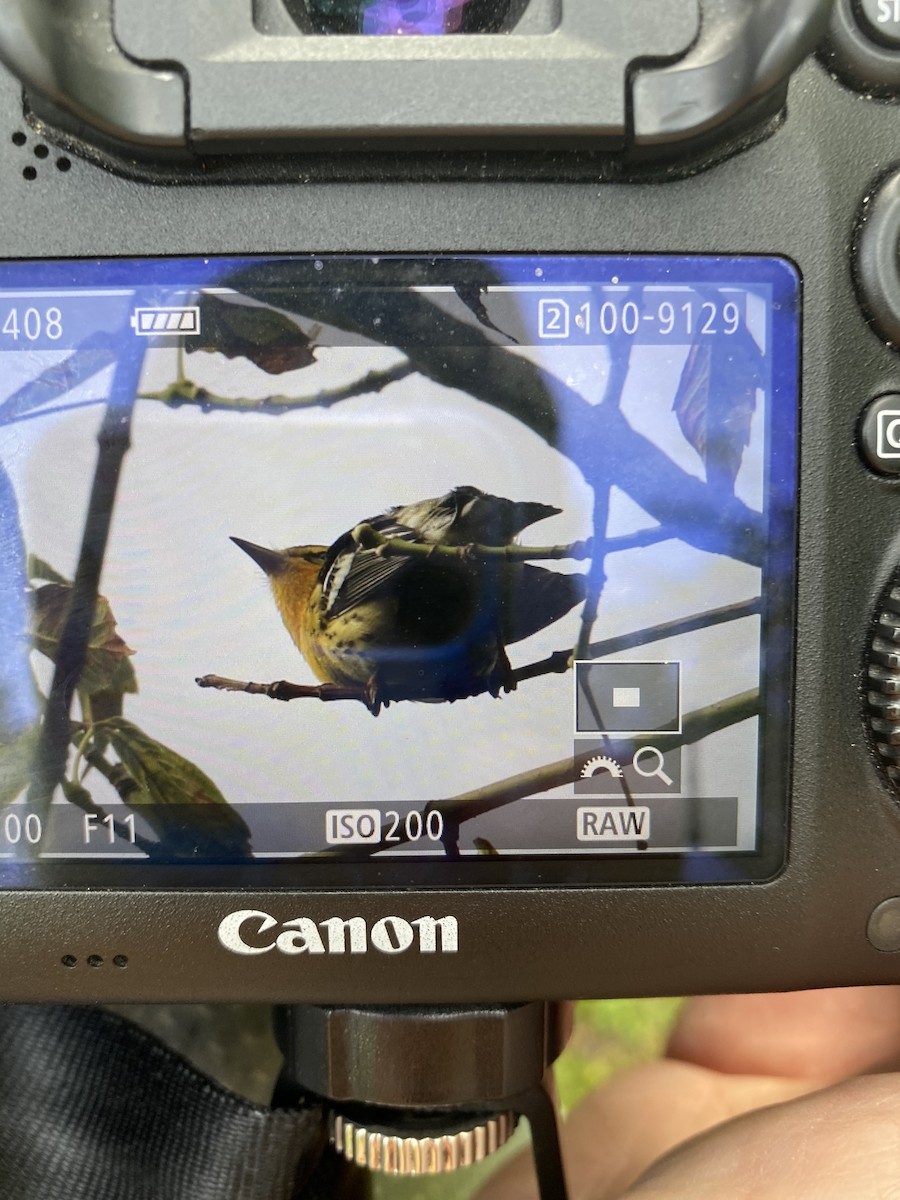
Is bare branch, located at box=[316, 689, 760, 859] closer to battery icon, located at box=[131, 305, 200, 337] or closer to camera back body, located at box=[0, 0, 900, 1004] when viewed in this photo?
camera back body, located at box=[0, 0, 900, 1004]

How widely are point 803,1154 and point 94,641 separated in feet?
1.09

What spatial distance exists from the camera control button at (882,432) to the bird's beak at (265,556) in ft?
0.73

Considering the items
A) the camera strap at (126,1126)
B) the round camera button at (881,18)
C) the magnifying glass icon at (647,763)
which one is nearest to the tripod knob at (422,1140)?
the camera strap at (126,1126)

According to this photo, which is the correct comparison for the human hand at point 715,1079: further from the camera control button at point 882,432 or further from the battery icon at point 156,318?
the battery icon at point 156,318

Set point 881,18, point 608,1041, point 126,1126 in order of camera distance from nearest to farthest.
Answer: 1. point 881,18
2. point 126,1126
3. point 608,1041

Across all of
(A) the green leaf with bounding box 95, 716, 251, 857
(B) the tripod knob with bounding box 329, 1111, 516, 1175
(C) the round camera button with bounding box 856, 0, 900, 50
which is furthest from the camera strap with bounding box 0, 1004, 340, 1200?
(C) the round camera button with bounding box 856, 0, 900, 50

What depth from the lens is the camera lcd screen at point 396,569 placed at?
0.39m

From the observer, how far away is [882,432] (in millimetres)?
396

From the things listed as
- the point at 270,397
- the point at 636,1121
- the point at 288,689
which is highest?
the point at 270,397

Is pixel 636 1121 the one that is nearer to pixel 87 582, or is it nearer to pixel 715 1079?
pixel 715 1079

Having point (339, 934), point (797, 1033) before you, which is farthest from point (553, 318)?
point (797, 1033)

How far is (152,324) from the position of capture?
0.39 meters

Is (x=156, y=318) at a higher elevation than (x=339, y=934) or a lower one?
higher

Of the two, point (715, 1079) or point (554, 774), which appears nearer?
point (554, 774)
